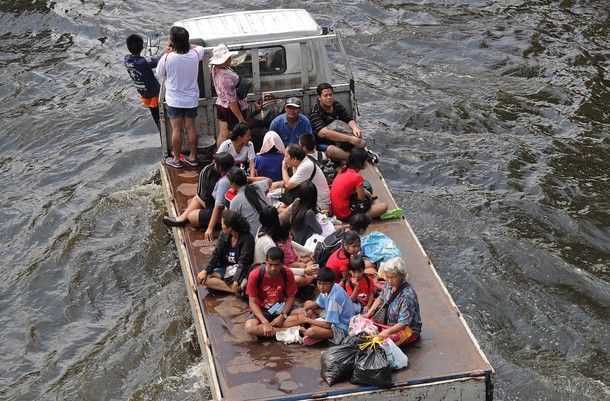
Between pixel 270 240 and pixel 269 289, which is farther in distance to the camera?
pixel 270 240

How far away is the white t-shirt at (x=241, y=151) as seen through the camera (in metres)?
11.8

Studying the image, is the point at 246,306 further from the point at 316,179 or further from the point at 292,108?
the point at 292,108

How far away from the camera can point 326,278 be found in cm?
920

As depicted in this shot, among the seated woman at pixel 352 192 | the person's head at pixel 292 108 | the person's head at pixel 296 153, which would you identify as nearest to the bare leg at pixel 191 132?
the person's head at pixel 292 108

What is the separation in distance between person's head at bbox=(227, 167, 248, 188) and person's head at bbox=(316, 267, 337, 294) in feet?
6.01

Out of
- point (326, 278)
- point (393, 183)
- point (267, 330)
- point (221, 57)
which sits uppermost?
point (221, 57)

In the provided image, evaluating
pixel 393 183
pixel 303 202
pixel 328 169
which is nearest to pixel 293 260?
pixel 303 202

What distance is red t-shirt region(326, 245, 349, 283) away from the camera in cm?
983

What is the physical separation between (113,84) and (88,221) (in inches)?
230

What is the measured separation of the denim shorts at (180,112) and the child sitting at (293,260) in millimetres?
3144

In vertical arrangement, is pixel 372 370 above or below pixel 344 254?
below

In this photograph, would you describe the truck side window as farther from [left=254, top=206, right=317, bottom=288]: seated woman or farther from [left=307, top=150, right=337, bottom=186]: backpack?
[left=254, top=206, right=317, bottom=288]: seated woman

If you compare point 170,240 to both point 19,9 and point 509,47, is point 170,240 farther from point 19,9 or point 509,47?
point 19,9

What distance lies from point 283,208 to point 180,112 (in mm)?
2500
